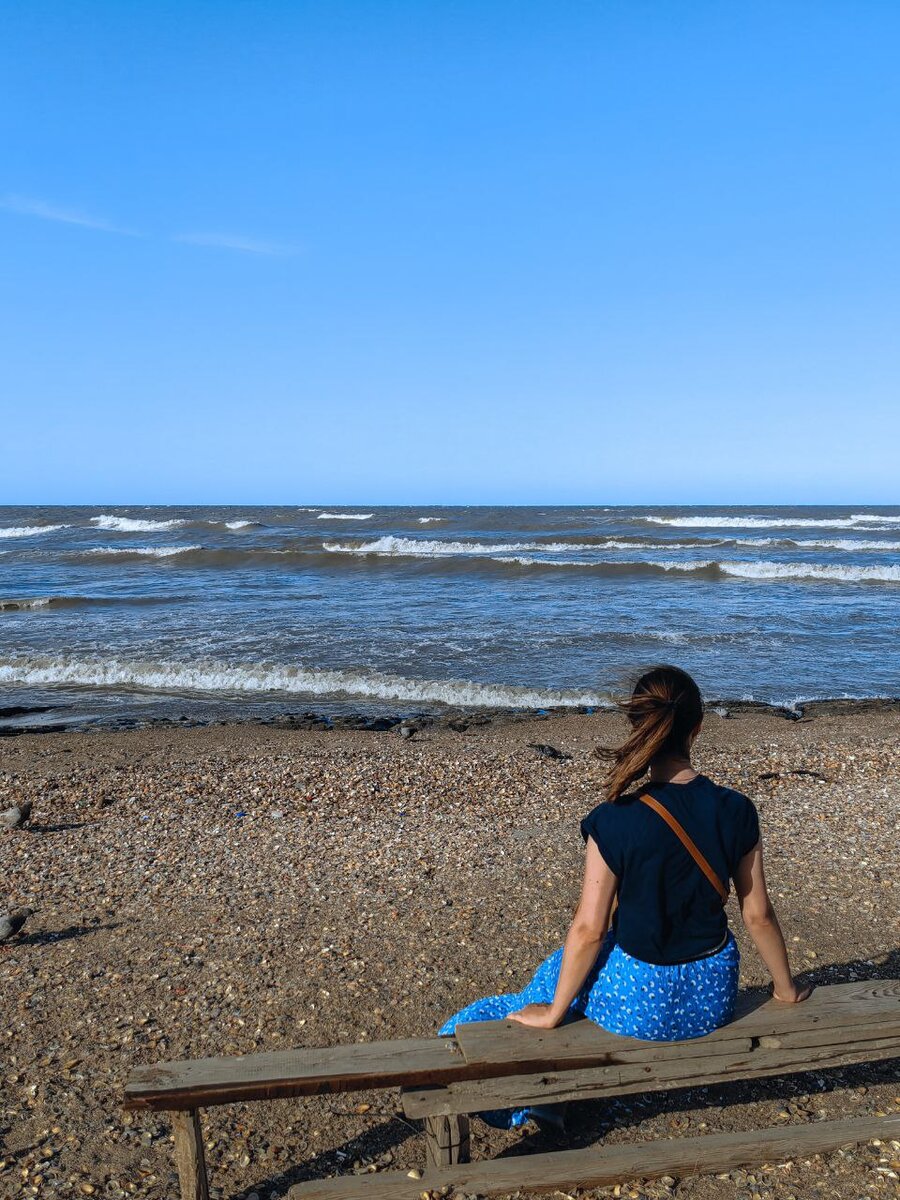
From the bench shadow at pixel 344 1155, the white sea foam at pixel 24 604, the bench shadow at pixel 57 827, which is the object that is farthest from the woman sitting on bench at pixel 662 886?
the white sea foam at pixel 24 604

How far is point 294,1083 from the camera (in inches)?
102

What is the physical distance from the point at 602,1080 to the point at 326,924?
2.70 meters

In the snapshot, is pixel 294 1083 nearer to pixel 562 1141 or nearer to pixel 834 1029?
pixel 562 1141

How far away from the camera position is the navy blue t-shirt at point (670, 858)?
8.91 feet

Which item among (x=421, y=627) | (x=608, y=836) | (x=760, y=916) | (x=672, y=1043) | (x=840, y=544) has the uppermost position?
(x=840, y=544)

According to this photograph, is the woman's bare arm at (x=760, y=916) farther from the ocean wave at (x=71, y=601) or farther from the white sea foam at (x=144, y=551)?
the white sea foam at (x=144, y=551)

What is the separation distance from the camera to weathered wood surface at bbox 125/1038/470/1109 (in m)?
2.57

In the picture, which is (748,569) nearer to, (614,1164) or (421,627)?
(421,627)

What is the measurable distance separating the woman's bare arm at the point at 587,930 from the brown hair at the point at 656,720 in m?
0.23

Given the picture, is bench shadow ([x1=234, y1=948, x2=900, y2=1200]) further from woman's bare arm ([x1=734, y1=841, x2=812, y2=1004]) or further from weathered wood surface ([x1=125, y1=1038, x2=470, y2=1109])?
weathered wood surface ([x1=125, y1=1038, x2=470, y2=1109])

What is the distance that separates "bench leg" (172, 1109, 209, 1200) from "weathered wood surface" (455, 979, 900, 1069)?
855 millimetres

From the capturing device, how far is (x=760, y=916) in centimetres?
285

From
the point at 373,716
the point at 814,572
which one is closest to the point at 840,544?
the point at 814,572

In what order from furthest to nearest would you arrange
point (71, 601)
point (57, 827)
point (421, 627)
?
1. point (71, 601)
2. point (421, 627)
3. point (57, 827)
